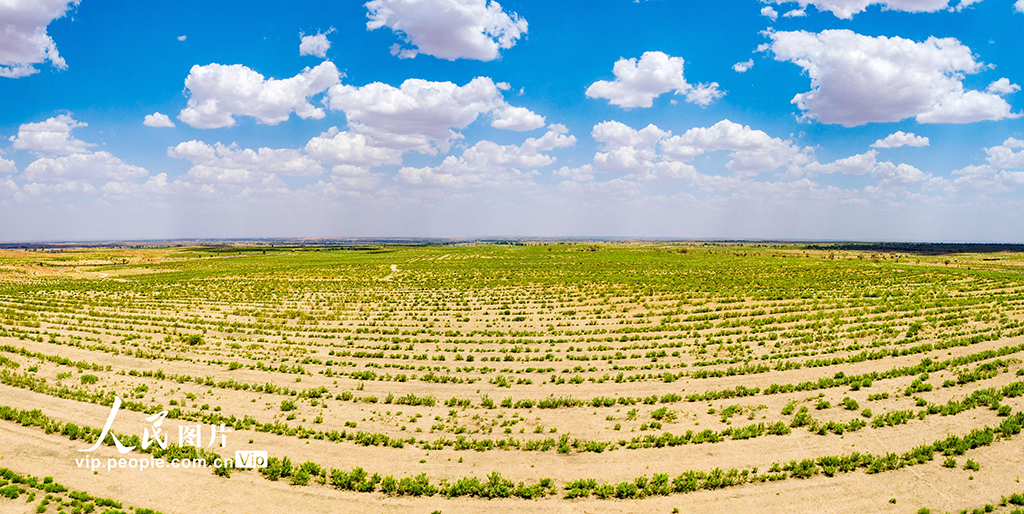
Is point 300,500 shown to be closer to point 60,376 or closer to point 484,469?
point 484,469

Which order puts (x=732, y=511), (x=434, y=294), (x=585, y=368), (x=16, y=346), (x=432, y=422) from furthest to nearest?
1. (x=434, y=294)
2. (x=16, y=346)
3. (x=585, y=368)
4. (x=432, y=422)
5. (x=732, y=511)

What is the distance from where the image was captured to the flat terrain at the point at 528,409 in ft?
40.8

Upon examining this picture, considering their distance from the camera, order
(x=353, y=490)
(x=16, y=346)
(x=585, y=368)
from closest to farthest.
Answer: (x=353, y=490), (x=585, y=368), (x=16, y=346)

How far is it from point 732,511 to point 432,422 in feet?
32.3

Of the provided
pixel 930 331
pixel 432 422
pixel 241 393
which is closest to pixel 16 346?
pixel 241 393

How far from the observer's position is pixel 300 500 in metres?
12.1

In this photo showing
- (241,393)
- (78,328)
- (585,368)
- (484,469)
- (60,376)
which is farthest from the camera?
(78,328)

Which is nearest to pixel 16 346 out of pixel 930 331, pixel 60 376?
pixel 60 376

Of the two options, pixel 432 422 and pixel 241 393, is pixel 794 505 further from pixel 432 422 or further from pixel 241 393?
pixel 241 393

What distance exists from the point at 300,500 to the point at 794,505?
12446 mm

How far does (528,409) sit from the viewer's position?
60.3ft

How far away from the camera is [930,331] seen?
30.8 m

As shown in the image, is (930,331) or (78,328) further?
(78,328)

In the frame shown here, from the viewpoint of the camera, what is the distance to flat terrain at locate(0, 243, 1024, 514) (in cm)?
1244
